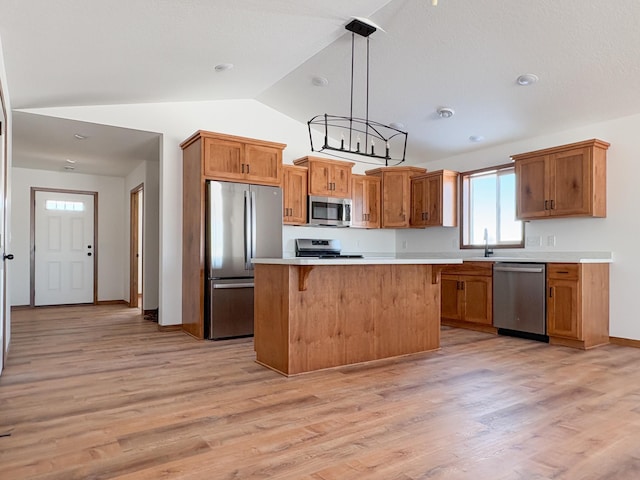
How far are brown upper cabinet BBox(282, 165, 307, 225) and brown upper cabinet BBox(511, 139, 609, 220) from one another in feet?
8.75

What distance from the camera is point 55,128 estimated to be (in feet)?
15.8

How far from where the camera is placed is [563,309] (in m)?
4.29

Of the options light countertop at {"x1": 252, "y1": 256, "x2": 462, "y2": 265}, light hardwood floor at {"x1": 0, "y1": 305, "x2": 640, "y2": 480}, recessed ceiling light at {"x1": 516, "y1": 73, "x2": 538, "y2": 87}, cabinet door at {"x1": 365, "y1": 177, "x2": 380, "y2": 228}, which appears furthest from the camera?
cabinet door at {"x1": 365, "y1": 177, "x2": 380, "y2": 228}

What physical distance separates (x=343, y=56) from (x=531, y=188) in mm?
2563

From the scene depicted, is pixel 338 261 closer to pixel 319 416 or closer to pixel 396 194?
pixel 319 416

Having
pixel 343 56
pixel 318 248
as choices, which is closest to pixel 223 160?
pixel 343 56

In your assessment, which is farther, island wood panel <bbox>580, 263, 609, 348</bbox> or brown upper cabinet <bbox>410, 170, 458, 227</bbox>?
brown upper cabinet <bbox>410, 170, 458, 227</bbox>

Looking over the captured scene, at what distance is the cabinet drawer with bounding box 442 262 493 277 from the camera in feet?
16.5

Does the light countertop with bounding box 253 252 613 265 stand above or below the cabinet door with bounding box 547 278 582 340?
above

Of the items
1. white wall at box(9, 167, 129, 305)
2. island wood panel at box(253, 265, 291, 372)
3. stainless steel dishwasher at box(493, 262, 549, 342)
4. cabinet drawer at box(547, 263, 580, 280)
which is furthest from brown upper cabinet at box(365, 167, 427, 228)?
white wall at box(9, 167, 129, 305)

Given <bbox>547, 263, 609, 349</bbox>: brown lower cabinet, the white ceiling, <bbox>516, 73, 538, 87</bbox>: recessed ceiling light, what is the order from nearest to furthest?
1. the white ceiling
2. <bbox>516, 73, 538, 87</bbox>: recessed ceiling light
3. <bbox>547, 263, 609, 349</bbox>: brown lower cabinet

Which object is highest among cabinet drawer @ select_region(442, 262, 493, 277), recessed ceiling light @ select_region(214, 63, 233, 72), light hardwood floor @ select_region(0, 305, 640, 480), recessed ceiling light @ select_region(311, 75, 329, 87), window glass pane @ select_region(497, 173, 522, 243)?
recessed ceiling light @ select_region(311, 75, 329, 87)

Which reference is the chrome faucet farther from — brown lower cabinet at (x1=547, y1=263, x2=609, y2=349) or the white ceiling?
the white ceiling

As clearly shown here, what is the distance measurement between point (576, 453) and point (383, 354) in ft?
5.91
